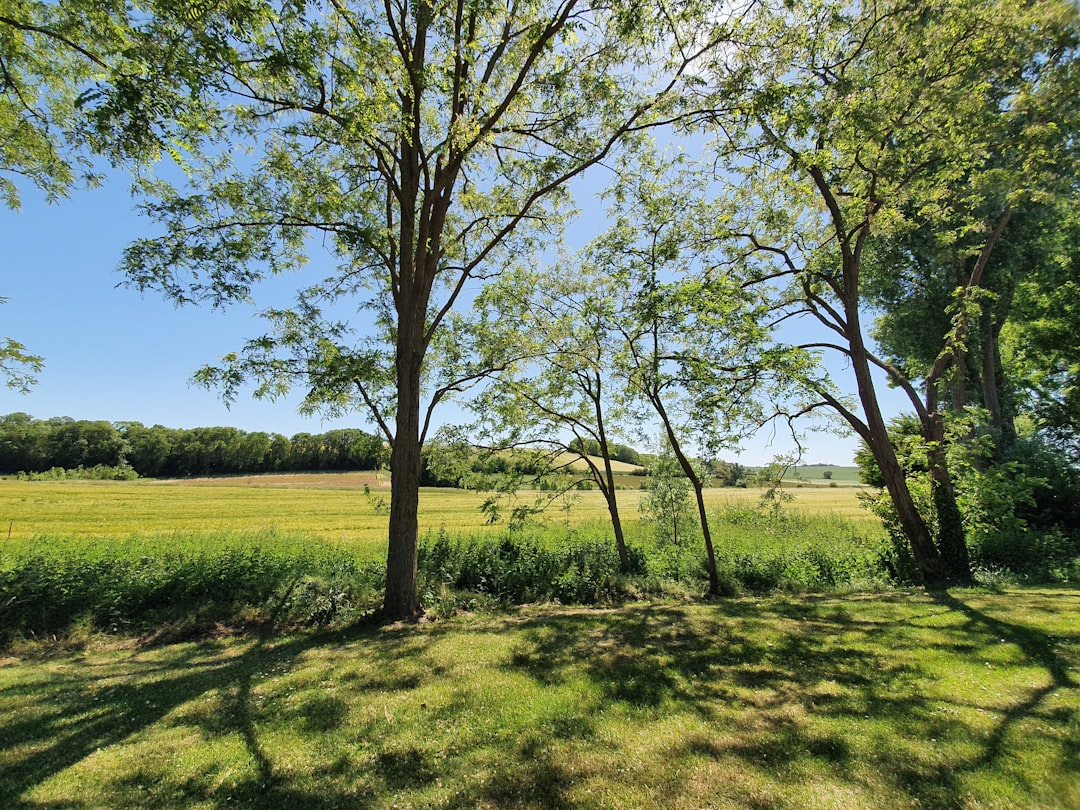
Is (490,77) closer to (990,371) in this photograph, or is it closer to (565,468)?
(565,468)

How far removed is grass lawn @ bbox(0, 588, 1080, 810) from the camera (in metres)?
3.19

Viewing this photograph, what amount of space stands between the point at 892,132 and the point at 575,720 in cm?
1308

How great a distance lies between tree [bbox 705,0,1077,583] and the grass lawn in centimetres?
621

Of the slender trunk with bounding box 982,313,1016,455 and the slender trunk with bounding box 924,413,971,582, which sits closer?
the slender trunk with bounding box 924,413,971,582

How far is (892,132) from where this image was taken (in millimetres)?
9969

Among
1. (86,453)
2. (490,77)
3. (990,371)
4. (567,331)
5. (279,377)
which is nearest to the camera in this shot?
(279,377)

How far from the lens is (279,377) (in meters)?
8.66

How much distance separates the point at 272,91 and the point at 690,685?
11.0m

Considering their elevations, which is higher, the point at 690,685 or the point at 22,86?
the point at 22,86

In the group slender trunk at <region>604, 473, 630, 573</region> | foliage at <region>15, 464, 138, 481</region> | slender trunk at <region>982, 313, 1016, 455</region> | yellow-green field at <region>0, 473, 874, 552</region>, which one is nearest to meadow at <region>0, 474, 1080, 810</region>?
slender trunk at <region>604, 473, 630, 573</region>

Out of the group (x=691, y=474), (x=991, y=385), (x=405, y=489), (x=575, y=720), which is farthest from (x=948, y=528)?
(x=405, y=489)

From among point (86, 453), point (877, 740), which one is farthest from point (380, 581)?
point (86, 453)

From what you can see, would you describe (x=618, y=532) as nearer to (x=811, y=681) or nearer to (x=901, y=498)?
(x=901, y=498)

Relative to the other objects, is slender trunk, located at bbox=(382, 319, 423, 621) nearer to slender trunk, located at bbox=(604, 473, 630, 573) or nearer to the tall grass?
the tall grass
